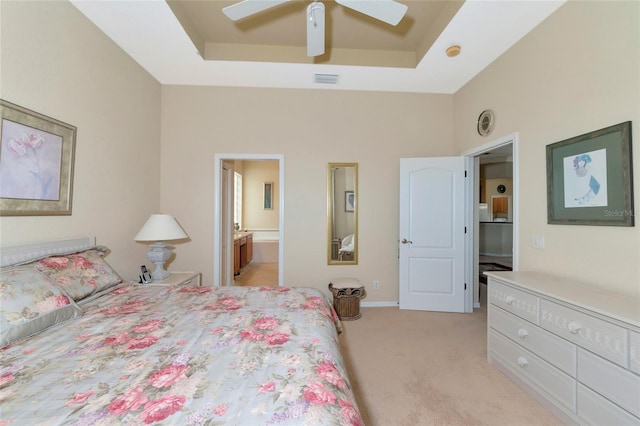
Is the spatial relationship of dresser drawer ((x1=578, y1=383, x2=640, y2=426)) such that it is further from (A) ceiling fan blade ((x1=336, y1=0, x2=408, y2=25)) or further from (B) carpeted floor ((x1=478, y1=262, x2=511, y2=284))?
(B) carpeted floor ((x1=478, y1=262, x2=511, y2=284))

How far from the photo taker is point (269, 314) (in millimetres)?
1555

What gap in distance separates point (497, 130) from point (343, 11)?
6.64ft

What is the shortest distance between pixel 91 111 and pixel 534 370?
407 cm

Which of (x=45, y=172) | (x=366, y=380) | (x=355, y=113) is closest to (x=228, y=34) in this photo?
(x=355, y=113)

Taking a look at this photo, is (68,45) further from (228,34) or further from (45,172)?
(228,34)

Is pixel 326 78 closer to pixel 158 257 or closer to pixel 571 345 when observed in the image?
pixel 158 257

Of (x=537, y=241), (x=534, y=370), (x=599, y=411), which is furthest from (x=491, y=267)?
(x=599, y=411)

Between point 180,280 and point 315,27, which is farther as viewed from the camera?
point 180,280

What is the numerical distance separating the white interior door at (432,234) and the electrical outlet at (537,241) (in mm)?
1016

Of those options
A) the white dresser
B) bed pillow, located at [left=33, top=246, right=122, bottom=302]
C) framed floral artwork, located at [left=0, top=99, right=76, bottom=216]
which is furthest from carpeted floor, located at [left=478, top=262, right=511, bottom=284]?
framed floral artwork, located at [left=0, top=99, right=76, bottom=216]

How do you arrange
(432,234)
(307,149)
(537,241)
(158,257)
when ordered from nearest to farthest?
(537,241), (158,257), (432,234), (307,149)

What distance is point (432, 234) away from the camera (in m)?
3.41

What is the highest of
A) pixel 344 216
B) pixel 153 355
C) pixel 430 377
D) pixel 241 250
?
pixel 344 216

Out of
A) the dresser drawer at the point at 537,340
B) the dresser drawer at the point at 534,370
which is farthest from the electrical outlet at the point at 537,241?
the dresser drawer at the point at 534,370
